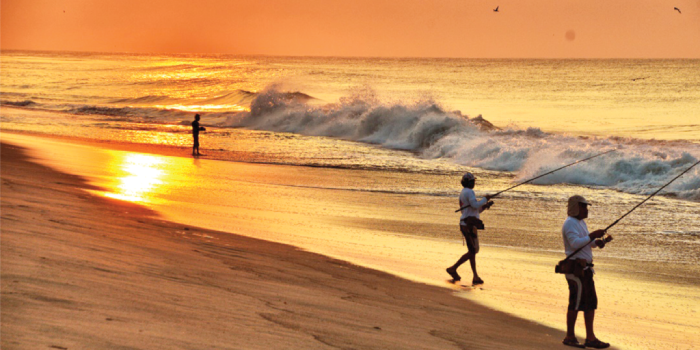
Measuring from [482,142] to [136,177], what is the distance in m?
12.0

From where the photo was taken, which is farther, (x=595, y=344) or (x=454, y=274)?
(x=454, y=274)

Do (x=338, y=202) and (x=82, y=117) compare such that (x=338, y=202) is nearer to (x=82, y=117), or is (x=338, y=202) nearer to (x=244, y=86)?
(x=82, y=117)

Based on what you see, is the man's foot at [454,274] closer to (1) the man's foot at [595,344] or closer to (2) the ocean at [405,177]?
(2) the ocean at [405,177]

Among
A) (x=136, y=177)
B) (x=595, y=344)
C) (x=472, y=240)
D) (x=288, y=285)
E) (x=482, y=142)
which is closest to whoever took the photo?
(x=595, y=344)

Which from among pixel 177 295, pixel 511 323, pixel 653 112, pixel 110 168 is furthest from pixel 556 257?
pixel 653 112

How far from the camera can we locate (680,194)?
16.2 m

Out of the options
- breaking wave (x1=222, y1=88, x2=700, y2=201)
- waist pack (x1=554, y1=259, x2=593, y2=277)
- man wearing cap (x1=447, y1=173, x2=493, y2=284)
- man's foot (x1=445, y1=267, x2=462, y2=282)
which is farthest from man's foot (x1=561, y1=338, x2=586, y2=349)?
breaking wave (x1=222, y1=88, x2=700, y2=201)

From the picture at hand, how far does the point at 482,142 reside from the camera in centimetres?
Answer: 2478

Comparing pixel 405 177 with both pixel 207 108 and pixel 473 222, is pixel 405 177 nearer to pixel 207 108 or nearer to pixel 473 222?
pixel 473 222

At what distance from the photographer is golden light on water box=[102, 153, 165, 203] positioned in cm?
1381

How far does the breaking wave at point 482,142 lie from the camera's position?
61.6ft

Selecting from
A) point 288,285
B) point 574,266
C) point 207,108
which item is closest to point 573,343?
point 574,266

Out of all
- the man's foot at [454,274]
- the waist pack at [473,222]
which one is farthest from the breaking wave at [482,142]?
the man's foot at [454,274]

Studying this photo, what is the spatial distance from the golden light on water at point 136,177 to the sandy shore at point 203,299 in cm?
392
